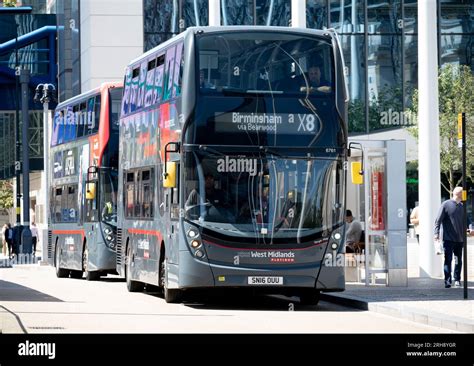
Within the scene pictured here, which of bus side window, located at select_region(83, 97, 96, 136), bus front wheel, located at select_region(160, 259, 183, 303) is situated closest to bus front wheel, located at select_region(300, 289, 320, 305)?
bus front wheel, located at select_region(160, 259, 183, 303)

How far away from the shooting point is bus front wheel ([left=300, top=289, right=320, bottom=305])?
891 inches

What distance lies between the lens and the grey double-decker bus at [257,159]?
21422mm

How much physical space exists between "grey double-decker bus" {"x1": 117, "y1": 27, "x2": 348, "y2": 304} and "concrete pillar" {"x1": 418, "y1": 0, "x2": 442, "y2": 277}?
7080 millimetres

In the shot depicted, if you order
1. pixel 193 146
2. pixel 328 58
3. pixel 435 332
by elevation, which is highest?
pixel 328 58

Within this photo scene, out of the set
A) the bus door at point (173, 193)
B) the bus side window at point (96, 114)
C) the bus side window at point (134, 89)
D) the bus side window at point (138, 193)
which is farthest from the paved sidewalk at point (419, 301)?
the bus side window at point (96, 114)
